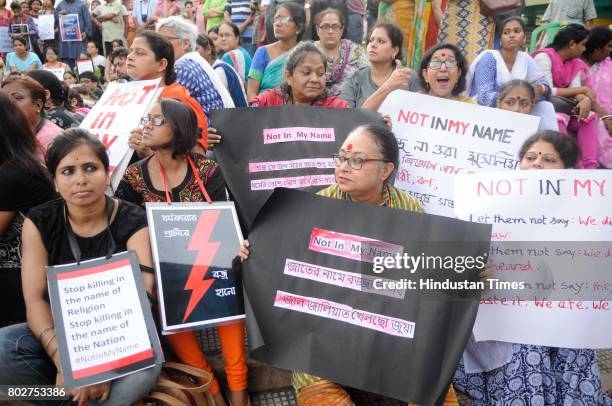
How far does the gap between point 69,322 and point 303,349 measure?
1041 millimetres

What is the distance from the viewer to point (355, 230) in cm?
234

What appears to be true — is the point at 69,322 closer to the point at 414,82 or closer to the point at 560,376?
the point at 560,376

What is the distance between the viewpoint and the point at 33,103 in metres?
3.43

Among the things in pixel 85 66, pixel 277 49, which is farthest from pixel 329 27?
pixel 85 66

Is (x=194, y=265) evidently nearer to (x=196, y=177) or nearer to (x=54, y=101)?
(x=196, y=177)

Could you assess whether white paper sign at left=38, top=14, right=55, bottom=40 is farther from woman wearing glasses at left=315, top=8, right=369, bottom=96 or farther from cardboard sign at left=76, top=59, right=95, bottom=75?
woman wearing glasses at left=315, top=8, right=369, bottom=96

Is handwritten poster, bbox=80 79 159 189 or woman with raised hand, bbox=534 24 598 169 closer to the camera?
handwritten poster, bbox=80 79 159 189

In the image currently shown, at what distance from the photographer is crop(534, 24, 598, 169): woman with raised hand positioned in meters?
5.48

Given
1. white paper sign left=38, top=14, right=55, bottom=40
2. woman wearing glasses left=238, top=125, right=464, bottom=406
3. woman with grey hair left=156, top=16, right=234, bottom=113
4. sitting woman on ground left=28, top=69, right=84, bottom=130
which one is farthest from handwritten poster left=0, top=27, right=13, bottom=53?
woman wearing glasses left=238, top=125, right=464, bottom=406

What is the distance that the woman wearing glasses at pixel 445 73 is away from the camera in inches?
148

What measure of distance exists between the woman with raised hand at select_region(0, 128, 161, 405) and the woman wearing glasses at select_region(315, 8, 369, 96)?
2763mm

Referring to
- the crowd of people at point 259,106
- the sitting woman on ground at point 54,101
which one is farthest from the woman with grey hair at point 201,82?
the sitting woman on ground at point 54,101

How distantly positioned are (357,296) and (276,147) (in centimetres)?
143

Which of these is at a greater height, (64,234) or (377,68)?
(377,68)
